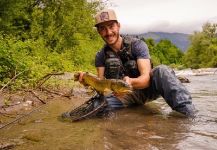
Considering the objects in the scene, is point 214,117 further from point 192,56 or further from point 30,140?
point 192,56

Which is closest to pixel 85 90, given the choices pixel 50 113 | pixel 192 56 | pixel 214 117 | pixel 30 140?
pixel 50 113

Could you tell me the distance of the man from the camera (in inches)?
219

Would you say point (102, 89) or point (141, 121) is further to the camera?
point (141, 121)

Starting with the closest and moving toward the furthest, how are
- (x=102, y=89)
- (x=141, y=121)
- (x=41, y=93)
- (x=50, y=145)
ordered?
(x=50, y=145) < (x=102, y=89) < (x=141, y=121) < (x=41, y=93)

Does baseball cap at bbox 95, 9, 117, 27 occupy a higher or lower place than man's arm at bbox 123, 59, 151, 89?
higher

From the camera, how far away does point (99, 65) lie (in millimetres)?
6195

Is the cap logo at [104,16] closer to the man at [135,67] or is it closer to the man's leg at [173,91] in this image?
the man at [135,67]

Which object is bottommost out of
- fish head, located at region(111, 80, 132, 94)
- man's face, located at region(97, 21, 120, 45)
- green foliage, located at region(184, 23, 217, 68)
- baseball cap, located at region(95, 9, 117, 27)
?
green foliage, located at region(184, 23, 217, 68)

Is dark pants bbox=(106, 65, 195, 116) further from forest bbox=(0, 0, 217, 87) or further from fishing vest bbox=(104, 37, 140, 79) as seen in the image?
forest bbox=(0, 0, 217, 87)

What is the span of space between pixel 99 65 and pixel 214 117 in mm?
2039

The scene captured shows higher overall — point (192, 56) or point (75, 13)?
point (75, 13)

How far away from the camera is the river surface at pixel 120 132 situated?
12.5ft

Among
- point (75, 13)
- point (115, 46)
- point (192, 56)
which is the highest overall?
point (75, 13)

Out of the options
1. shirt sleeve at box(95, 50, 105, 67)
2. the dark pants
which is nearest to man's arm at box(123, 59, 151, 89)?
the dark pants
